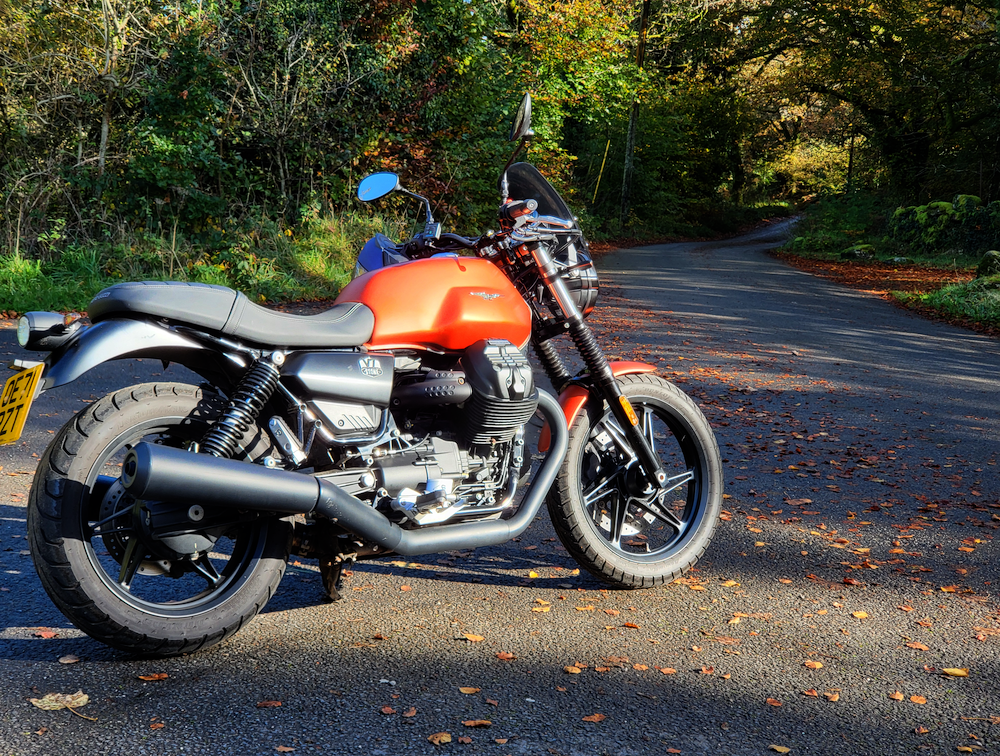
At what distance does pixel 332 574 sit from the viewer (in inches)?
133

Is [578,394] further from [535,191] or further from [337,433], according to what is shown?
[337,433]

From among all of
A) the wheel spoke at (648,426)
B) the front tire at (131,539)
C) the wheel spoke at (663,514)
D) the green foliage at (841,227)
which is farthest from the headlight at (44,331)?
the green foliage at (841,227)

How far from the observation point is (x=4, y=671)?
2.71 m

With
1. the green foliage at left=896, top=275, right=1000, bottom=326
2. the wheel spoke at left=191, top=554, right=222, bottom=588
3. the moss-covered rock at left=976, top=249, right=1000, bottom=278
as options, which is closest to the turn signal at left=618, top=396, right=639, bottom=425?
the wheel spoke at left=191, top=554, right=222, bottom=588

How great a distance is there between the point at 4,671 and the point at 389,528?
1240 millimetres

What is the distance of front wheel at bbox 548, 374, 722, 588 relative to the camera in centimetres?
372

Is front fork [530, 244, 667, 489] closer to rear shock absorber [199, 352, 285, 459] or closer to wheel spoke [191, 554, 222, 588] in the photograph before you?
rear shock absorber [199, 352, 285, 459]

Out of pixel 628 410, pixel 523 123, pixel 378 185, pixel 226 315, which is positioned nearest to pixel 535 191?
pixel 523 123

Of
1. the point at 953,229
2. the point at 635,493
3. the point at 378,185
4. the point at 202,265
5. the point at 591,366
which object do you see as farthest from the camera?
the point at 953,229

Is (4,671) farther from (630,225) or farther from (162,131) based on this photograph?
(630,225)

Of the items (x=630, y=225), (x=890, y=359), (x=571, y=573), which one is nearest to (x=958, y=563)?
(x=571, y=573)

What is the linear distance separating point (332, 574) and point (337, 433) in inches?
26.4

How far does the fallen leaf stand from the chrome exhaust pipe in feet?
2.05

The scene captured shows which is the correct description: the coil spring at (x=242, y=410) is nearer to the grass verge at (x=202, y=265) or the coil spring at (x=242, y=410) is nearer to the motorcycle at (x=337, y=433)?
the motorcycle at (x=337, y=433)
